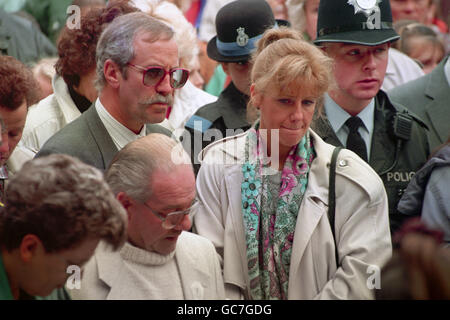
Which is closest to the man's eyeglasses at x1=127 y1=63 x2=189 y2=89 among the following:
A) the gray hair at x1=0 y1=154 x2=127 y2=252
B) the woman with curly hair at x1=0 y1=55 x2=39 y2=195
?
the woman with curly hair at x1=0 y1=55 x2=39 y2=195

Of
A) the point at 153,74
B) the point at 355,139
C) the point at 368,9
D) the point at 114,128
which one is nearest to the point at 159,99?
the point at 153,74

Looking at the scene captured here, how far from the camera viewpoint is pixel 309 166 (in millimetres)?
3801

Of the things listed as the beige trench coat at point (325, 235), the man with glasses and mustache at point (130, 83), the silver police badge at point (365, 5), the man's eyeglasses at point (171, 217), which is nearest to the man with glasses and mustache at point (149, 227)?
the man's eyeglasses at point (171, 217)

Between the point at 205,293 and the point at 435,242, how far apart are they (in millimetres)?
1216

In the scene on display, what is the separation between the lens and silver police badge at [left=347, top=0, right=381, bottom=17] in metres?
4.61

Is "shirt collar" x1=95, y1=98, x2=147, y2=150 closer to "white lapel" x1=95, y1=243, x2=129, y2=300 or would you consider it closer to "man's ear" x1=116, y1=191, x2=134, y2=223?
"man's ear" x1=116, y1=191, x2=134, y2=223

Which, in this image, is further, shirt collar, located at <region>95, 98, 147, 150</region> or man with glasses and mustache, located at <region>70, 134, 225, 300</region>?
shirt collar, located at <region>95, 98, 147, 150</region>

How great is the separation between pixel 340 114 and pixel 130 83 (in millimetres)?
1376

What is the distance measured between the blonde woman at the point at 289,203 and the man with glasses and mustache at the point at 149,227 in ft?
1.02

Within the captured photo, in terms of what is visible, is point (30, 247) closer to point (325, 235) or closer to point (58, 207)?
point (58, 207)

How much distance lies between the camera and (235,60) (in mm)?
4953
